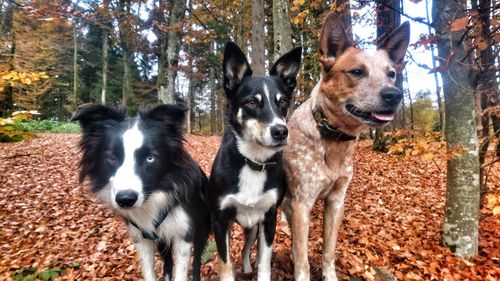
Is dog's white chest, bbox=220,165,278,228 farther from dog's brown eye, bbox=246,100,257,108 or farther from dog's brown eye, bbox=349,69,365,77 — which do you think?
dog's brown eye, bbox=349,69,365,77

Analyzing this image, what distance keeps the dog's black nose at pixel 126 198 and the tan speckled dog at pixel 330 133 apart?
1595 millimetres

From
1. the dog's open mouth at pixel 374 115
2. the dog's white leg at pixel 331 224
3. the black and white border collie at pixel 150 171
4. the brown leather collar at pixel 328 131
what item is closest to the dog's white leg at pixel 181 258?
the black and white border collie at pixel 150 171

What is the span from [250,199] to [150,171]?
93cm

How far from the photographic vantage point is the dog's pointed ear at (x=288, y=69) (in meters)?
3.51

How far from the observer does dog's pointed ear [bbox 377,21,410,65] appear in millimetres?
3611

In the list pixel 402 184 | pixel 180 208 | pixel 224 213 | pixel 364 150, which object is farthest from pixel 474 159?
pixel 364 150

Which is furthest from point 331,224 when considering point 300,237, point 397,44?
point 397,44

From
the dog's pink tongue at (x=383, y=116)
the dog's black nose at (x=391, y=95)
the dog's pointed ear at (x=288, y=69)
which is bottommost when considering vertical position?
the dog's pink tongue at (x=383, y=116)

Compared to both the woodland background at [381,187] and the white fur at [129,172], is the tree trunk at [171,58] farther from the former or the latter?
the white fur at [129,172]

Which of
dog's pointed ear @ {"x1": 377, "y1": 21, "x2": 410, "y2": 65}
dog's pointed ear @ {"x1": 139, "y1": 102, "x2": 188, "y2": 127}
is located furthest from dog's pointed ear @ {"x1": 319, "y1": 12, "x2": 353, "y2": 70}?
dog's pointed ear @ {"x1": 139, "y1": 102, "x2": 188, "y2": 127}

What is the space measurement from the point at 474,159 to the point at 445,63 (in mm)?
1303

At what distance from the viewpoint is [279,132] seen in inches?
114

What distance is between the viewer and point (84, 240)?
17.7 ft

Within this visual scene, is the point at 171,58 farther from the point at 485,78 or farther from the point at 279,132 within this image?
the point at 279,132
